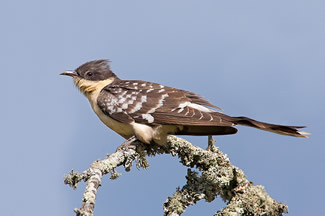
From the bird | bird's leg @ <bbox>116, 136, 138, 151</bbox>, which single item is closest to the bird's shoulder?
the bird

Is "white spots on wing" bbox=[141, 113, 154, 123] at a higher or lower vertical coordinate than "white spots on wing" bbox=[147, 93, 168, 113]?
lower

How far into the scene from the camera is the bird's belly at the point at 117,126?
4877 millimetres

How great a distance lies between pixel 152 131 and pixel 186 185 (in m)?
0.80

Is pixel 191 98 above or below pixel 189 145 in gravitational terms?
above

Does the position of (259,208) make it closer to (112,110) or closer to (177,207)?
(177,207)

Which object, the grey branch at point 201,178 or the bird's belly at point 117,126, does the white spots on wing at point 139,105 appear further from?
the grey branch at point 201,178

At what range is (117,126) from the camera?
4949 mm

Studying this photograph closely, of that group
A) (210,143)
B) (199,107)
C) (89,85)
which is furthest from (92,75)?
(210,143)

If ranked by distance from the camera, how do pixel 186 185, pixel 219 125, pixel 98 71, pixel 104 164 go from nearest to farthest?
pixel 104 164, pixel 186 185, pixel 219 125, pixel 98 71

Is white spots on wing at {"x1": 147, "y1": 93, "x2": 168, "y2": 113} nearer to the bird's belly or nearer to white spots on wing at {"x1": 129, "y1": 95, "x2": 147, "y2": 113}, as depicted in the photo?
white spots on wing at {"x1": 129, "y1": 95, "x2": 147, "y2": 113}

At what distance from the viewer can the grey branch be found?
375 centimetres

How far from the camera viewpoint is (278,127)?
4.27m

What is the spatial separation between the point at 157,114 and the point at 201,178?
0.95 meters

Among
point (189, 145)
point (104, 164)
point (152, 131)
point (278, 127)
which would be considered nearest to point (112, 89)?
point (152, 131)
